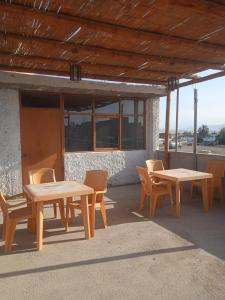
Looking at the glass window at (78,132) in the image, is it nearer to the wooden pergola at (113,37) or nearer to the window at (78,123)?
the window at (78,123)

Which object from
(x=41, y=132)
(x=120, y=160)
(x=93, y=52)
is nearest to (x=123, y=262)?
(x=93, y=52)

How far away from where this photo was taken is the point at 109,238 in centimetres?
394

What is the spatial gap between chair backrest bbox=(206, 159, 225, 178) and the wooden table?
320 centimetres

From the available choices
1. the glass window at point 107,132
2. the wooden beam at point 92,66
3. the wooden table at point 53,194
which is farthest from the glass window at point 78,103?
the wooden table at point 53,194

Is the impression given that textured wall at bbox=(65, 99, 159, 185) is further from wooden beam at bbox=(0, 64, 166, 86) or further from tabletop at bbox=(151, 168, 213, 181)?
tabletop at bbox=(151, 168, 213, 181)

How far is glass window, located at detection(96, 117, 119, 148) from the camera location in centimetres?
768

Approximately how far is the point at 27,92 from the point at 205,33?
436 centimetres

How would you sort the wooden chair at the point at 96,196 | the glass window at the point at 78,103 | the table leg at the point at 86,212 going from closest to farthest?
the table leg at the point at 86,212 → the wooden chair at the point at 96,196 → the glass window at the point at 78,103

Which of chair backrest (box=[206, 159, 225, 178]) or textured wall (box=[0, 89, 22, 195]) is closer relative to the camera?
chair backrest (box=[206, 159, 225, 178])

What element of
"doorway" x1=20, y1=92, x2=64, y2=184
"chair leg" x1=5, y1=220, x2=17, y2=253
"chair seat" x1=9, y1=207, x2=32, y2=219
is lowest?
"chair leg" x1=5, y1=220, x2=17, y2=253

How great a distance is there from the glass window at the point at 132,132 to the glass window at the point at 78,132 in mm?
1098

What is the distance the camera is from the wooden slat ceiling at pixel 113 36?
3207 millimetres

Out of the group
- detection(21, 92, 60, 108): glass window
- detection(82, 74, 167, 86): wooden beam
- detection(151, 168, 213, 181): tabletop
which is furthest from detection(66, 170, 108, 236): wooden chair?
detection(21, 92, 60, 108): glass window

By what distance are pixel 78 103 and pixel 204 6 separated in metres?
4.67
